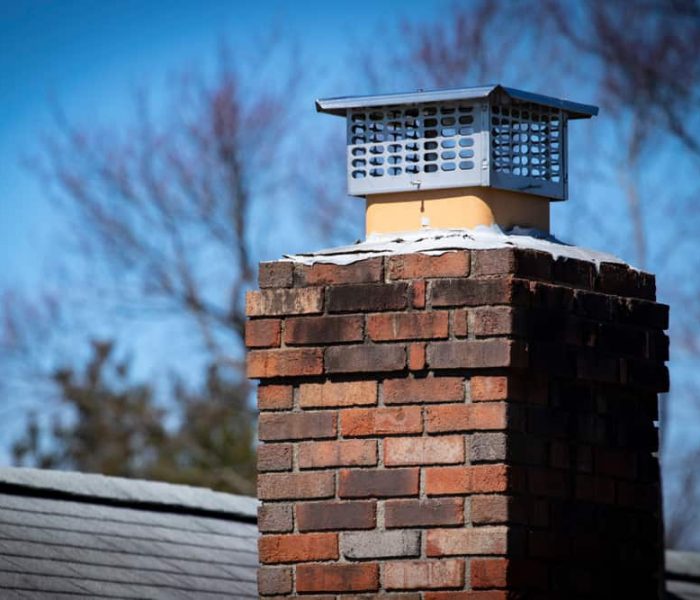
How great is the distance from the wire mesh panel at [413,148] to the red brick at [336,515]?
3.21 feet

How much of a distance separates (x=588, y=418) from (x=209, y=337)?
16.4 m

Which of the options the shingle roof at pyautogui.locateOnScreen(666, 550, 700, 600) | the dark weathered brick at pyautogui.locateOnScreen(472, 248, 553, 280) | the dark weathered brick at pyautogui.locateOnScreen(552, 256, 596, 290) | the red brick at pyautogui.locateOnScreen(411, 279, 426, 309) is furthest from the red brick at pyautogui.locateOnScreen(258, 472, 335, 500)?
the shingle roof at pyautogui.locateOnScreen(666, 550, 700, 600)

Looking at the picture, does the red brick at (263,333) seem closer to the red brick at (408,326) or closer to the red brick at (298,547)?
the red brick at (408,326)

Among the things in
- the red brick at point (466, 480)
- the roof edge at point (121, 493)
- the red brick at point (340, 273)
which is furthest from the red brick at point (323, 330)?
the roof edge at point (121, 493)

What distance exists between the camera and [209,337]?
67.8 feet

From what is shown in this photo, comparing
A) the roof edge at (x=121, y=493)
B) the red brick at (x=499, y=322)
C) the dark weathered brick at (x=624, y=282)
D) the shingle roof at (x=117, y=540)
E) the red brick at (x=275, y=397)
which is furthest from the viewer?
the roof edge at (x=121, y=493)

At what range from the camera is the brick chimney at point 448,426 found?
167 inches

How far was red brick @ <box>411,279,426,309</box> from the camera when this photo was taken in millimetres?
4387

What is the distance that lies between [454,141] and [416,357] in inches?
28.8

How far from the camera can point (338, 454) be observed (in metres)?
4.39

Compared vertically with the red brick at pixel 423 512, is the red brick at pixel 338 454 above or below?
above

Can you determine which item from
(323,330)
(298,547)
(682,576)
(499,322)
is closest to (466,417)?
(499,322)

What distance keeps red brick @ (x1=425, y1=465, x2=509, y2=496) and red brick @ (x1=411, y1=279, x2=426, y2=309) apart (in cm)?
45

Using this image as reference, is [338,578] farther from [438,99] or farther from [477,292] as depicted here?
[438,99]
